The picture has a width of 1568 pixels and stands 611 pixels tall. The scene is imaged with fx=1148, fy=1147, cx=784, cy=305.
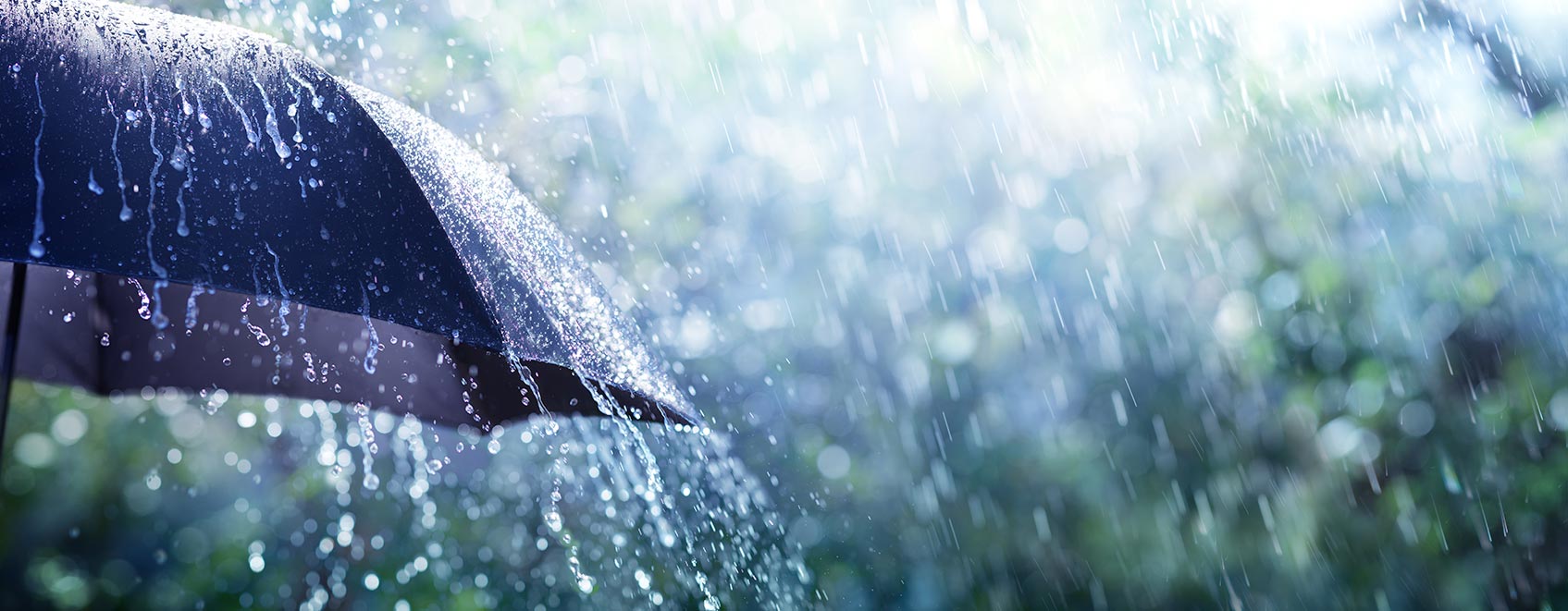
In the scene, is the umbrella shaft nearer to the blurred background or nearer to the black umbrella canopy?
the black umbrella canopy

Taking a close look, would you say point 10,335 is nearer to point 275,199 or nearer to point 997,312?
point 275,199

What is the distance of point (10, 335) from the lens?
1761mm

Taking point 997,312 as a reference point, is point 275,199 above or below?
above

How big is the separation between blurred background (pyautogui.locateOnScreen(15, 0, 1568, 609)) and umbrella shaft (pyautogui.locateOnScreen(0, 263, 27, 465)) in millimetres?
A: 3994

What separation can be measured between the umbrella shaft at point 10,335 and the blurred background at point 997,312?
3.99m

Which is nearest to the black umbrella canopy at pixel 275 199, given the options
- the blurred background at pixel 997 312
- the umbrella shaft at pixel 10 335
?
the umbrella shaft at pixel 10 335

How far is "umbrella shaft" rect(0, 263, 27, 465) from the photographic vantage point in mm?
1722

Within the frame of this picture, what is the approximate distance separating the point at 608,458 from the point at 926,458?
1.74m

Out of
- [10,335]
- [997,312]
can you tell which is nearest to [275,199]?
[10,335]

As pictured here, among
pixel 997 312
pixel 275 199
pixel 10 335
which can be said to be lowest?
pixel 997 312

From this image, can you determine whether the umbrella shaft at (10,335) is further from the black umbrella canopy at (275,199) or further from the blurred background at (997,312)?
the blurred background at (997,312)

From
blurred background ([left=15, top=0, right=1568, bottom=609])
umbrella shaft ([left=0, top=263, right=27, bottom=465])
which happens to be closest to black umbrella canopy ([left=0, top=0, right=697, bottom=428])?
umbrella shaft ([left=0, top=263, right=27, bottom=465])

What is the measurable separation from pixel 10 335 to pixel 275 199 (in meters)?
0.81

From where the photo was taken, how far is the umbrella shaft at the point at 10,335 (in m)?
1.72
